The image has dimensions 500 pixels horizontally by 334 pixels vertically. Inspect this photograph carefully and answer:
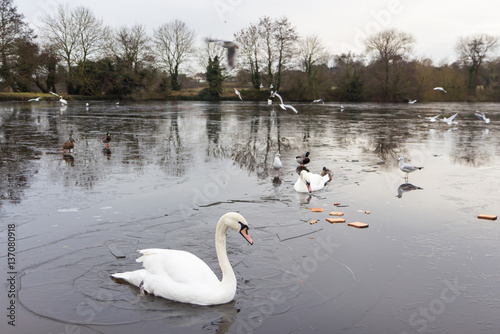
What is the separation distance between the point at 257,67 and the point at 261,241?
193 feet

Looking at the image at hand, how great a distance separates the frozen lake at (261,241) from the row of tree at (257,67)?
157ft

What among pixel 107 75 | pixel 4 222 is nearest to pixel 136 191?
pixel 4 222

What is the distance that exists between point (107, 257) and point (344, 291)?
9.82ft

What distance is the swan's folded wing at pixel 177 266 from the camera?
4.51 metres

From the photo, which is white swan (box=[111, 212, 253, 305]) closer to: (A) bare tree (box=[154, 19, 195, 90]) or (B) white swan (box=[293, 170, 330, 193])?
(B) white swan (box=[293, 170, 330, 193])

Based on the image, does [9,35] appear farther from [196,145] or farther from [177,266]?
[177,266]

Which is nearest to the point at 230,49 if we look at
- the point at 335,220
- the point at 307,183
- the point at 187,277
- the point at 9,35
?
the point at 307,183

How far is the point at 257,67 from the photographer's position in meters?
62.7

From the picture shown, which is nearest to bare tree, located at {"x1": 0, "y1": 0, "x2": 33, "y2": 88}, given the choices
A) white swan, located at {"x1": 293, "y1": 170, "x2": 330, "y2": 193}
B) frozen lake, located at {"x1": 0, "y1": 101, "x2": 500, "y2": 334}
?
frozen lake, located at {"x1": 0, "y1": 101, "x2": 500, "y2": 334}

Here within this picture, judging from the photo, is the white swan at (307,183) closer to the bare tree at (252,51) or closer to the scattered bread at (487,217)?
the scattered bread at (487,217)

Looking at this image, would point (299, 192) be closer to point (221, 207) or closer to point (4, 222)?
point (221, 207)

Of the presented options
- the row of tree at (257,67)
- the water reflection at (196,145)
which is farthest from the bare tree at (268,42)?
the water reflection at (196,145)

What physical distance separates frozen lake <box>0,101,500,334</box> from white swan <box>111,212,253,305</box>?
4.7 inches

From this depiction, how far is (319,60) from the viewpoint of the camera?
203ft
